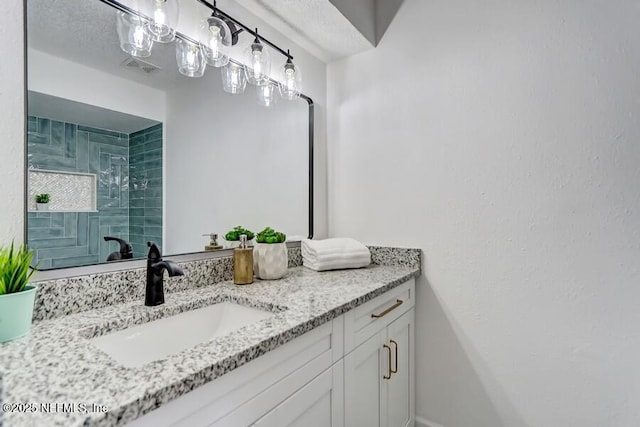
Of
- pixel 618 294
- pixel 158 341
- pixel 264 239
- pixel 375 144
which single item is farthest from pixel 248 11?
pixel 618 294

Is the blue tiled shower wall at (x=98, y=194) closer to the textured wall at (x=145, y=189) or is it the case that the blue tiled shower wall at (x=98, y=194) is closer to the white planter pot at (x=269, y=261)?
the textured wall at (x=145, y=189)

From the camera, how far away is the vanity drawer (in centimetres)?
107

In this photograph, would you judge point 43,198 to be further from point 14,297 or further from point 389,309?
point 389,309

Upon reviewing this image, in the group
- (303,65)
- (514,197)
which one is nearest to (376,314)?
(514,197)

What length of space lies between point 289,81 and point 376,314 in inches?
46.1

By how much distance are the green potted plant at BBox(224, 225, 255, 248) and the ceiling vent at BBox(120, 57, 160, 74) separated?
2.23 feet

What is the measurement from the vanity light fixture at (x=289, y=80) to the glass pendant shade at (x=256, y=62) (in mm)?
135

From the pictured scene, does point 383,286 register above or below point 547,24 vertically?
below

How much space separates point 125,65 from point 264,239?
806 millimetres

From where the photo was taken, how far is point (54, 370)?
1.92 feet

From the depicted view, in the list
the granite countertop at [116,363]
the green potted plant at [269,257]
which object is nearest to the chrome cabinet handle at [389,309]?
the granite countertop at [116,363]

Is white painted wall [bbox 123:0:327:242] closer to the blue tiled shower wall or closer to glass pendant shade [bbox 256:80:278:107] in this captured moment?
glass pendant shade [bbox 256:80:278:107]

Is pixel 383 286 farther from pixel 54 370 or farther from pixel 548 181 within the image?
pixel 54 370

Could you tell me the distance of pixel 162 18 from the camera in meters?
1.05
